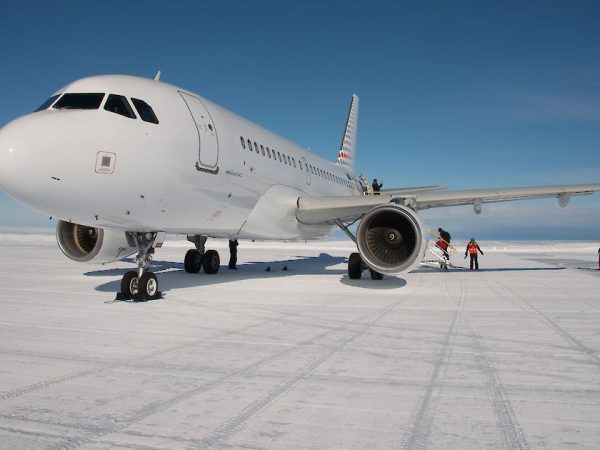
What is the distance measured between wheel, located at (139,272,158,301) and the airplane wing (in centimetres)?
502

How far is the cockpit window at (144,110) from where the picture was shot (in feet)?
24.9

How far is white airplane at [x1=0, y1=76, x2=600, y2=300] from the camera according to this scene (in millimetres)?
6441

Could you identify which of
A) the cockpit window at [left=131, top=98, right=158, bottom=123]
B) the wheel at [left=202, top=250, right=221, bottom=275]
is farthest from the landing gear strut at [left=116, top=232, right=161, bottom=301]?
the wheel at [left=202, top=250, right=221, bottom=275]

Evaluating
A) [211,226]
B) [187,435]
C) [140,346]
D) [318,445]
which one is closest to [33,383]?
[140,346]

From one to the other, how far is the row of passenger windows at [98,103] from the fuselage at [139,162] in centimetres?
2

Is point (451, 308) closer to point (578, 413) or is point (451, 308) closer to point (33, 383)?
point (578, 413)

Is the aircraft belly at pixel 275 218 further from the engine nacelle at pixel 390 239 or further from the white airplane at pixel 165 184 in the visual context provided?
the engine nacelle at pixel 390 239

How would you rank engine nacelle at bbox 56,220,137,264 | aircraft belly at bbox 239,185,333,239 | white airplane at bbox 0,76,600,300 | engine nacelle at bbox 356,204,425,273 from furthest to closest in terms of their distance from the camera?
aircraft belly at bbox 239,185,333,239 → engine nacelle at bbox 56,220,137,264 → engine nacelle at bbox 356,204,425,273 → white airplane at bbox 0,76,600,300

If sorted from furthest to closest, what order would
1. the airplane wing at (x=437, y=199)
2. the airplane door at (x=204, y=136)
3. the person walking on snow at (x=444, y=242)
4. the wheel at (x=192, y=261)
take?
the person walking on snow at (x=444, y=242) → the wheel at (x=192, y=261) → the airplane wing at (x=437, y=199) → the airplane door at (x=204, y=136)

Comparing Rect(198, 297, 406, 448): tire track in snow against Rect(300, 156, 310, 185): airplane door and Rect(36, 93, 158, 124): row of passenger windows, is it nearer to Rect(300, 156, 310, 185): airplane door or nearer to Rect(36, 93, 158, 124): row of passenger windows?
Rect(36, 93, 158, 124): row of passenger windows

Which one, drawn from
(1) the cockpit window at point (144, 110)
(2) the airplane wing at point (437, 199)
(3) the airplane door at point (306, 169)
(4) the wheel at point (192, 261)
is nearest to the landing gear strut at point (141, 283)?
(1) the cockpit window at point (144, 110)

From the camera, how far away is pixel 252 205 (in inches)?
420

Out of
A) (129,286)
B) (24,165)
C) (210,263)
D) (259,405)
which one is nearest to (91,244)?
(210,263)

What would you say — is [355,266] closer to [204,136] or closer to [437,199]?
[437,199]
